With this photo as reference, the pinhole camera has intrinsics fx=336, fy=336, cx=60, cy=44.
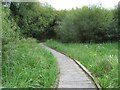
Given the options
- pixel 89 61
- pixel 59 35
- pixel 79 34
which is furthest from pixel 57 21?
pixel 89 61

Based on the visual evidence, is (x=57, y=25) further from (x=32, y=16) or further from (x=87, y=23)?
(x=32, y=16)

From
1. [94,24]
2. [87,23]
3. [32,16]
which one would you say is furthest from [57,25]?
[32,16]

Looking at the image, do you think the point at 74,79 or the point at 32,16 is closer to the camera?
the point at 74,79

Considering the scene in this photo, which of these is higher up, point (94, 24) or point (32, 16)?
point (32, 16)

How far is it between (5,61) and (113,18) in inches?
774

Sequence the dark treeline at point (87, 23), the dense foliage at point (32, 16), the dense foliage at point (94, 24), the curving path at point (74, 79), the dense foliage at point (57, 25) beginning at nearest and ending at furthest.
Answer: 1. the curving path at point (74, 79)
2. the dense foliage at point (57, 25)
3. the dense foliage at point (32, 16)
4. the dark treeline at point (87, 23)
5. the dense foliage at point (94, 24)

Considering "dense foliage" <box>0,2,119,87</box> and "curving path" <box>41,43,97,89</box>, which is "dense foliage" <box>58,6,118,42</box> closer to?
"dense foliage" <box>0,2,119,87</box>

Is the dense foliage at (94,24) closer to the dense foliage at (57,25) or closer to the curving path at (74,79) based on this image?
the dense foliage at (57,25)

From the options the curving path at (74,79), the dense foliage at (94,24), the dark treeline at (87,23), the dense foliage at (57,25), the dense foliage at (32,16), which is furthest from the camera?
the dense foliage at (94,24)

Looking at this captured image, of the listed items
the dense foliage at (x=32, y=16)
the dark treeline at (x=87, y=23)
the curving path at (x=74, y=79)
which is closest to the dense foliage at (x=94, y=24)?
the dark treeline at (x=87, y=23)

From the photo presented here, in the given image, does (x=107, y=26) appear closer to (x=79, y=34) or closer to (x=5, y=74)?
(x=79, y=34)

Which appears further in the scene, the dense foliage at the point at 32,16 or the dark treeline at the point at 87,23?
the dark treeline at the point at 87,23

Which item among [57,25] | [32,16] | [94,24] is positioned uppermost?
[32,16]

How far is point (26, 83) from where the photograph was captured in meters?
8.68
